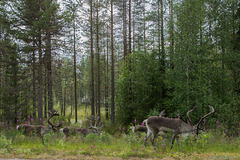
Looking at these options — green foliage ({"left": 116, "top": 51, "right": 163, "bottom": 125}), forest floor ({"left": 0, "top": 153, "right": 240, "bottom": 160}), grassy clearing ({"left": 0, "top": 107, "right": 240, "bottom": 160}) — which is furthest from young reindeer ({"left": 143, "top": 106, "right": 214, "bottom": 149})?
green foliage ({"left": 116, "top": 51, "right": 163, "bottom": 125})

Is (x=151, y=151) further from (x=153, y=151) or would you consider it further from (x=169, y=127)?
(x=169, y=127)

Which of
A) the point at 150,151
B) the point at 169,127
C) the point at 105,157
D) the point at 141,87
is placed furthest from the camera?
the point at 141,87

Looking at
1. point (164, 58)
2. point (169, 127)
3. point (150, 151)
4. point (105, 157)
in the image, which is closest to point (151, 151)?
point (150, 151)

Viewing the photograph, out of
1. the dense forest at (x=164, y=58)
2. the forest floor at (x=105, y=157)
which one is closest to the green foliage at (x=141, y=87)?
the dense forest at (x=164, y=58)

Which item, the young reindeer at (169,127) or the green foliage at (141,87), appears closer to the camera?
the young reindeer at (169,127)

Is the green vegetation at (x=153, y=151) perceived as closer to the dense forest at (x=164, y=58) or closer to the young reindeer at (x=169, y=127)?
the young reindeer at (x=169, y=127)

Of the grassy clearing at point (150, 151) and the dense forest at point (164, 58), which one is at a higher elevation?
the dense forest at point (164, 58)

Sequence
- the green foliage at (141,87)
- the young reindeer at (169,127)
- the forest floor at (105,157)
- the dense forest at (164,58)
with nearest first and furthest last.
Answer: the forest floor at (105,157) → the young reindeer at (169,127) → the dense forest at (164,58) → the green foliage at (141,87)

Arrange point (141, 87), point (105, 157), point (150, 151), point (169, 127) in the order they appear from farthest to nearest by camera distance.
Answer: point (141, 87), point (169, 127), point (150, 151), point (105, 157)

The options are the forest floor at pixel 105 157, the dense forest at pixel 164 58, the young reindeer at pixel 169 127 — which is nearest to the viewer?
the forest floor at pixel 105 157

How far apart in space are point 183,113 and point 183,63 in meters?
3.35

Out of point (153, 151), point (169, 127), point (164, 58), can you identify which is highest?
point (164, 58)

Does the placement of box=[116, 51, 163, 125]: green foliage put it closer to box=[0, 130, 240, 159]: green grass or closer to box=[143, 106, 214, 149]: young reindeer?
box=[143, 106, 214, 149]: young reindeer

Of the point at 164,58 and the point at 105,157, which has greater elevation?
the point at 164,58
